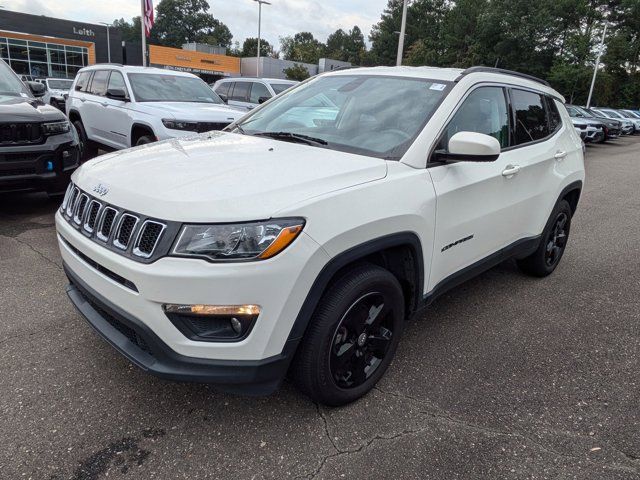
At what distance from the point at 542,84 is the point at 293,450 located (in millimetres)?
3703

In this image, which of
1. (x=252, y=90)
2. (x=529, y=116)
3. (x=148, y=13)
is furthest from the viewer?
(x=148, y=13)

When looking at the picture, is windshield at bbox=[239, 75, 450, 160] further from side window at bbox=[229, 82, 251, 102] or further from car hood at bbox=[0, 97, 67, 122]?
side window at bbox=[229, 82, 251, 102]

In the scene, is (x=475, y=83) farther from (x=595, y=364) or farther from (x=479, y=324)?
(x=595, y=364)

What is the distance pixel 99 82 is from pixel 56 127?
3538 mm

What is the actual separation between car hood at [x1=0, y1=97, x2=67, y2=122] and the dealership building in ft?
112

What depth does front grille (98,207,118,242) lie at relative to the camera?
232 centimetres

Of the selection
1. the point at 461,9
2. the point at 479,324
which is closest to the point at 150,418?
the point at 479,324

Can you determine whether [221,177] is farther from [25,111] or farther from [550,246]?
[25,111]

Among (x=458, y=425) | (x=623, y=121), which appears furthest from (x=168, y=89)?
(x=623, y=121)

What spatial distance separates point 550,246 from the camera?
15.0 feet

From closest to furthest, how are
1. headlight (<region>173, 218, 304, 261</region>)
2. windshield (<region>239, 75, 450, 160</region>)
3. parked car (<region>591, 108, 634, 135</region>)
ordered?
headlight (<region>173, 218, 304, 261</region>), windshield (<region>239, 75, 450, 160</region>), parked car (<region>591, 108, 634, 135</region>)

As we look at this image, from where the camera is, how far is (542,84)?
170 inches

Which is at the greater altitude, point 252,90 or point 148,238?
point 252,90

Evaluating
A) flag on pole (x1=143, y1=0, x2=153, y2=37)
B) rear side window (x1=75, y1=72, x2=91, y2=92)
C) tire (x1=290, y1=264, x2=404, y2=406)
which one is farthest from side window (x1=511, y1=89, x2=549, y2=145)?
flag on pole (x1=143, y1=0, x2=153, y2=37)
